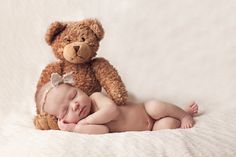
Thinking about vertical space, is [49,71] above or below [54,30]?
below

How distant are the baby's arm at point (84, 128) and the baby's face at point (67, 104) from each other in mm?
23

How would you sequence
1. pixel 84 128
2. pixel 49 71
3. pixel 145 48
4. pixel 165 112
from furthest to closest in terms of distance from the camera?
pixel 145 48 → pixel 49 71 → pixel 165 112 → pixel 84 128

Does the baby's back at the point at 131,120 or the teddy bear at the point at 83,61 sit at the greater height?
the teddy bear at the point at 83,61

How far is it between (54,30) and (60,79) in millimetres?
190

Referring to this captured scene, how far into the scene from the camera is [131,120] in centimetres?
142

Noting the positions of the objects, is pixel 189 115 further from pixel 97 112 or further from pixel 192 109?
pixel 97 112

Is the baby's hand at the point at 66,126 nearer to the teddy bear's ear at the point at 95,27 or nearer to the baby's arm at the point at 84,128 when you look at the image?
the baby's arm at the point at 84,128

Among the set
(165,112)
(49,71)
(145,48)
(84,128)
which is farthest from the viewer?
(145,48)

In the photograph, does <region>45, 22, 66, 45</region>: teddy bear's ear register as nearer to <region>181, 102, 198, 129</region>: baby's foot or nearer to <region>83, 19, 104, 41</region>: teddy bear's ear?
<region>83, 19, 104, 41</region>: teddy bear's ear

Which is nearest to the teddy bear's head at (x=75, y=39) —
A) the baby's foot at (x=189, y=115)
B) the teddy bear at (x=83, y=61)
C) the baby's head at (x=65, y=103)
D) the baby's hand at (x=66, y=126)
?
the teddy bear at (x=83, y=61)

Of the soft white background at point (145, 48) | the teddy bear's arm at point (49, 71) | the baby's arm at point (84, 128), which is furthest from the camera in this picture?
the soft white background at point (145, 48)

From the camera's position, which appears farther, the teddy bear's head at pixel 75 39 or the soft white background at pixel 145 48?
the soft white background at pixel 145 48

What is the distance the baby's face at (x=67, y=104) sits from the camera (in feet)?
4.57

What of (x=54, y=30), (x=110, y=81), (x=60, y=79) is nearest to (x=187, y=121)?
(x=110, y=81)
